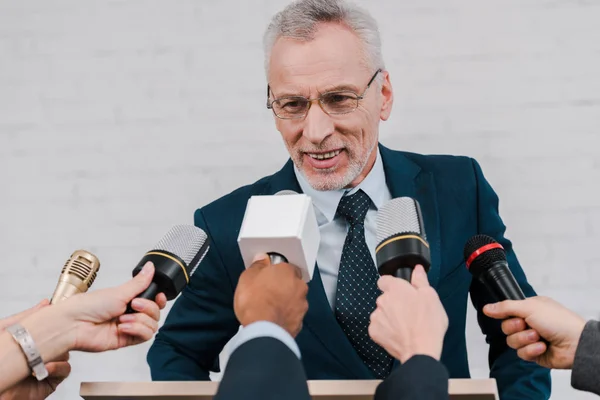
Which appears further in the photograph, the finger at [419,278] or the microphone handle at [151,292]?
the microphone handle at [151,292]

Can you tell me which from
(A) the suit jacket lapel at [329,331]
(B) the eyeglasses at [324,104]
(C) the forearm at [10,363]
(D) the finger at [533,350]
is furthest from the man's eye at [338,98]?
(C) the forearm at [10,363]

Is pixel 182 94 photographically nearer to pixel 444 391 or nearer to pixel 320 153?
pixel 320 153


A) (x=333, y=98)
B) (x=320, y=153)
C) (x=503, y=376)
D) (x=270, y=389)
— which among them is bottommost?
(x=503, y=376)

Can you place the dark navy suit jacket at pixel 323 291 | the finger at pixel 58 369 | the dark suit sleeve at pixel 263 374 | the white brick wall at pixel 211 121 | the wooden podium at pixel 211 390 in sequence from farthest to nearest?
the white brick wall at pixel 211 121 < the dark navy suit jacket at pixel 323 291 < the finger at pixel 58 369 < the wooden podium at pixel 211 390 < the dark suit sleeve at pixel 263 374

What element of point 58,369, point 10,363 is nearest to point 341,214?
point 58,369

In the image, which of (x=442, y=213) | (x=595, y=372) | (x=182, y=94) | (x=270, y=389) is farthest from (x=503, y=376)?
(x=182, y=94)

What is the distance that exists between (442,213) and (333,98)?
0.41m

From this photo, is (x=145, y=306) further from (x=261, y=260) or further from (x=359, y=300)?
(x=359, y=300)

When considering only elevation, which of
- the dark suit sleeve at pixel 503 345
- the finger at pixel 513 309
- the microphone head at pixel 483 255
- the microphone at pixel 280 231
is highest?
the microphone at pixel 280 231

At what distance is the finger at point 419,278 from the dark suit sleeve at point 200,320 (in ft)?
2.60

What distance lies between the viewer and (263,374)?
928 mm

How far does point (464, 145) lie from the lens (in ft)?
8.06

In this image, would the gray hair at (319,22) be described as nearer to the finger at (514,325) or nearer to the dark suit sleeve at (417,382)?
the finger at (514,325)

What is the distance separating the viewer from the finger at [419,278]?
1.11 meters
